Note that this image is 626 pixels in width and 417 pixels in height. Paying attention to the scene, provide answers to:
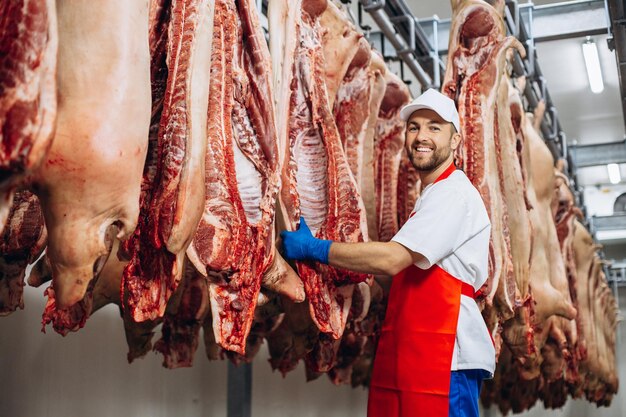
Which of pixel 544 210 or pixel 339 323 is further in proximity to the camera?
pixel 544 210

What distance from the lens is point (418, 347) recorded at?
10.2 ft

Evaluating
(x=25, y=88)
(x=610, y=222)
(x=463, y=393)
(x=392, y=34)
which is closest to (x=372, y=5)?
(x=392, y=34)

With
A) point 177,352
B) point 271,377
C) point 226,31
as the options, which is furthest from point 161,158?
point 271,377

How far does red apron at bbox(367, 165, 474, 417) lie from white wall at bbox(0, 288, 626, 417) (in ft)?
7.09

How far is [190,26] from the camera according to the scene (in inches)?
95.0

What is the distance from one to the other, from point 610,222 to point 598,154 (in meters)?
2.15

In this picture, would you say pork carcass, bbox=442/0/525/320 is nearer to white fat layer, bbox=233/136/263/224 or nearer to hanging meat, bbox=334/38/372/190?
hanging meat, bbox=334/38/372/190

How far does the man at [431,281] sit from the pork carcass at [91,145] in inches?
43.9

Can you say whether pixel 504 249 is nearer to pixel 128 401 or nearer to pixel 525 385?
pixel 128 401

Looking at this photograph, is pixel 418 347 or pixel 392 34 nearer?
pixel 418 347

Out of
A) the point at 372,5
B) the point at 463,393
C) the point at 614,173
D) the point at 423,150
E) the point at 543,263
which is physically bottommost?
the point at 463,393

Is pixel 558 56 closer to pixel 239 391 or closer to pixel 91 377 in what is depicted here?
pixel 239 391

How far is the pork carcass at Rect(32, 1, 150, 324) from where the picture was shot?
1796mm

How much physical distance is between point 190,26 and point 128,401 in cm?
377
